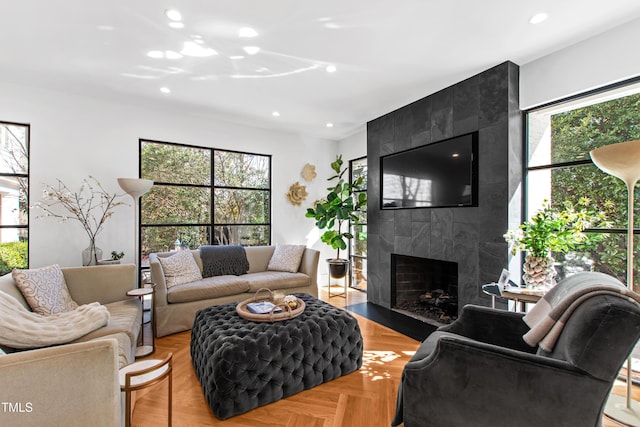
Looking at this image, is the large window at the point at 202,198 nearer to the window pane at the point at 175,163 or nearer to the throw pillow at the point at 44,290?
the window pane at the point at 175,163

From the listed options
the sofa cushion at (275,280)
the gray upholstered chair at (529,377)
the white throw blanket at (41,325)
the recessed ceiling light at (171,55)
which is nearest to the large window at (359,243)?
the sofa cushion at (275,280)

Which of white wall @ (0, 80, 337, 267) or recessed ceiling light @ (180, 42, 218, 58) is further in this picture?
white wall @ (0, 80, 337, 267)

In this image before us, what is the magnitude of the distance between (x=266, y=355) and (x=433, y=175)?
8.63 ft

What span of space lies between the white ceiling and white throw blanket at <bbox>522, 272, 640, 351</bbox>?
1.82 metres

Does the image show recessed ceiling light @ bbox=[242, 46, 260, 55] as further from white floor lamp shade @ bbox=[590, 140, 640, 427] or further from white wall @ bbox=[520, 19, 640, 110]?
white floor lamp shade @ bbox=[590, 140, 640, 427]

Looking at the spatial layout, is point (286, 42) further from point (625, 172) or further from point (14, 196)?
point (14, 196)

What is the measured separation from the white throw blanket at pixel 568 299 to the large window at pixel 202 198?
13.2 feet

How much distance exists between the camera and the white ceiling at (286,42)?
2.00m

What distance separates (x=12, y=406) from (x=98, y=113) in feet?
12.0

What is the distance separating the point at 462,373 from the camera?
4.63 ft

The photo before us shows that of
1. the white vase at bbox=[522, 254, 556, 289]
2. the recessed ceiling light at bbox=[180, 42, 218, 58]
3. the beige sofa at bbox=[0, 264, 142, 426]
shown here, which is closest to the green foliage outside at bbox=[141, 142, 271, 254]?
the recessed ceiling light at bbox=[180, 42, 218, 58]

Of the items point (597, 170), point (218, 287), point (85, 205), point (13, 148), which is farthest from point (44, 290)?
point (597, 170)

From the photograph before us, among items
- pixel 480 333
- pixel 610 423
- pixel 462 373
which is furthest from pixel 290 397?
pixel 610 423

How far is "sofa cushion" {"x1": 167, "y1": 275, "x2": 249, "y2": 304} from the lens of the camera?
3148mm
